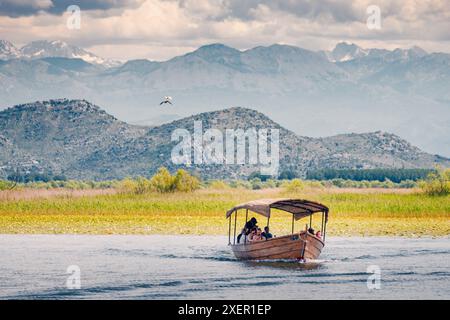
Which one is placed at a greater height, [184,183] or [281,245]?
[184,183]

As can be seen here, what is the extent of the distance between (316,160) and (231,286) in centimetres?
15454

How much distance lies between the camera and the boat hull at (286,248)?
42625mm

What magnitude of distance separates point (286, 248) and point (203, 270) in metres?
3.81

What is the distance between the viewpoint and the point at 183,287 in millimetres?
36750

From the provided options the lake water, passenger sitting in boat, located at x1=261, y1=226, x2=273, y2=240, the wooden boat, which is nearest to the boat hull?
the wooden boat

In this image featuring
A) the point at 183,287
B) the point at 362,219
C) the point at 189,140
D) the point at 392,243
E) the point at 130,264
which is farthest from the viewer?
the point at 189,140

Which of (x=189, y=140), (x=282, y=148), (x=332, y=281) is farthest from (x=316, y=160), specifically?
(x=332, y=281)

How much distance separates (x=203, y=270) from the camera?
41.2 m

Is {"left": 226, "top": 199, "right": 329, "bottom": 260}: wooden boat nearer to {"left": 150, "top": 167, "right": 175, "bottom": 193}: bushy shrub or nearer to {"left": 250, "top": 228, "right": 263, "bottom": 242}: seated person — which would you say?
{"left": 250, "top": 228, "right": 263, "bottom": 242}: seated person

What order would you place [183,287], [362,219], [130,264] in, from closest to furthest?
[183,287] → [130,264] → [362,219]

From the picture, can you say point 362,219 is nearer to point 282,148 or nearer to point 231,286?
Answer: point 231,286

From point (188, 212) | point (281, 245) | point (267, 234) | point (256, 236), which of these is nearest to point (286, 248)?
point (281, 245)

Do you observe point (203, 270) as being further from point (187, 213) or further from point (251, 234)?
point (187, 213)

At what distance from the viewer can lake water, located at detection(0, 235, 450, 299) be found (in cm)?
3562
